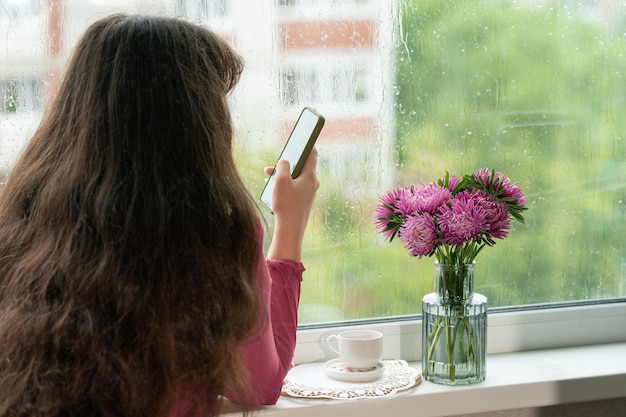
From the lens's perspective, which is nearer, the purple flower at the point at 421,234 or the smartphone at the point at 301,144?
the smartphone at the point at 301,144

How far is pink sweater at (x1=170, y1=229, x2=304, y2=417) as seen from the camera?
1039 mm

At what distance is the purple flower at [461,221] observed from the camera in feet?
4.33

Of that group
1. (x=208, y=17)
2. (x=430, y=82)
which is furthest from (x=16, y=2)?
(x=430, y=82)

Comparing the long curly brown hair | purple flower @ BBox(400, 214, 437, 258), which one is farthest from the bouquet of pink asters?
the long curly brown hair

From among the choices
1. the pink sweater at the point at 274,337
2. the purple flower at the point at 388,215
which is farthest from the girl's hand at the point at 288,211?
the purple flower at the point at 388,215

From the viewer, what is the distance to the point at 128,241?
895 millimetres

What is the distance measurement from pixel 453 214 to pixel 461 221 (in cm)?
2

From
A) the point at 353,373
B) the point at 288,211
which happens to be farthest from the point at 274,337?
the point at 353,373

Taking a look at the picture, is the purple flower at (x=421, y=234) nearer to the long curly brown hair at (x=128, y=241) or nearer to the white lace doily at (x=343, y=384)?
the white lace doily at (x=343, y=384)

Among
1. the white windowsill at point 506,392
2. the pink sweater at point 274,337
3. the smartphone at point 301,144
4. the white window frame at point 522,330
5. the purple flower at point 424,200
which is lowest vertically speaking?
the white windowsill at point 506,392

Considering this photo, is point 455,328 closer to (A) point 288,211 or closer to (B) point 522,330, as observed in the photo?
(B) point 522,330

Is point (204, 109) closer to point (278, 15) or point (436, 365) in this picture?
point (278, 15)

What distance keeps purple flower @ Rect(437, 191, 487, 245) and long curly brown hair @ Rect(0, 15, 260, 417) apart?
451 mm

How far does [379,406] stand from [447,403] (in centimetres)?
12
